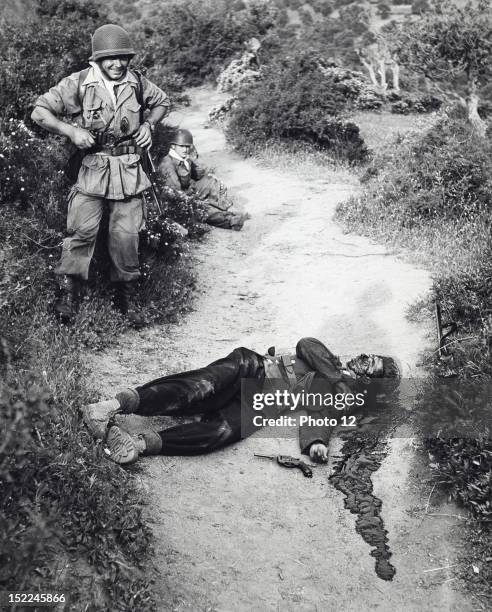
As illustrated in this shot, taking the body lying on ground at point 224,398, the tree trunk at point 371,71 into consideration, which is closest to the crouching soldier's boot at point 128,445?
the body lying on ground at point 224,398

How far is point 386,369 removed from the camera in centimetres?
560

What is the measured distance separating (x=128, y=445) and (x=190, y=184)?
671 cm

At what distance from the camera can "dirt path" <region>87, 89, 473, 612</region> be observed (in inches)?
146

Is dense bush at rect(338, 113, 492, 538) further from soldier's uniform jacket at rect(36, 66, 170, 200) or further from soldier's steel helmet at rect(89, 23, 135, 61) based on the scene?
soldier's steel helmet at rect(89, 23, 135, 61)

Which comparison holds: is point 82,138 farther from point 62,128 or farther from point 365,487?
point 365,487

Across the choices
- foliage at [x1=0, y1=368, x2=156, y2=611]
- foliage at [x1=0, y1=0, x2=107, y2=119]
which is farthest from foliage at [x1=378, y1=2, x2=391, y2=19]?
foliage at [x1=0, y1=368, x2=156, y2=611]

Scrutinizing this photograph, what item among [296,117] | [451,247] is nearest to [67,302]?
[451,247]

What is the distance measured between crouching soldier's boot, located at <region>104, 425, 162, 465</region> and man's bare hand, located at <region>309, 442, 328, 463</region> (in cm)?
113

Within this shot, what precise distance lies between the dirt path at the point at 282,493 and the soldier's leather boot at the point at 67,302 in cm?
52

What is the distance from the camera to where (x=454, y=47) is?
17469mm

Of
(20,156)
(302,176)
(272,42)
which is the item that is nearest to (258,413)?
(20,156)

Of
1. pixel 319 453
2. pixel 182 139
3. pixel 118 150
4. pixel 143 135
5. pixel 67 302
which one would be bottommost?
pixel 319 453

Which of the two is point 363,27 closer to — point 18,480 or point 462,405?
point 462,405

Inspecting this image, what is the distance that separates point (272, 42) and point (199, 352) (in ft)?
60.6
